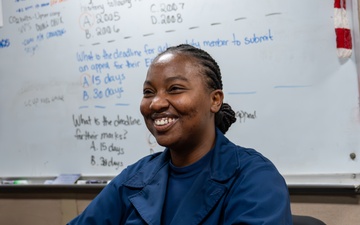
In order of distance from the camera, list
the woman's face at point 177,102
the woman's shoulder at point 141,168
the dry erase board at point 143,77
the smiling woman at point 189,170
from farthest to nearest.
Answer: the dry erase board at point 143,77 → the woman's shoulder at point 141,168 → the woman's face at point 177,102 → the smiling woman at point 189,170

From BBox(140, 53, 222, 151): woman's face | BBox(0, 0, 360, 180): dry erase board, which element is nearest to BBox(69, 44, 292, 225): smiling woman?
BBox(140, 53, 222, 151): woman's face

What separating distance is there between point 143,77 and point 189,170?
3.22 feet

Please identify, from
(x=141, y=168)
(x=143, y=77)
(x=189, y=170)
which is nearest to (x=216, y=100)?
(x=189, y=170)

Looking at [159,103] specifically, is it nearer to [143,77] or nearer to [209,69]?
[209,69]

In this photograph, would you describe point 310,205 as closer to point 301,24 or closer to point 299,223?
point 299,223

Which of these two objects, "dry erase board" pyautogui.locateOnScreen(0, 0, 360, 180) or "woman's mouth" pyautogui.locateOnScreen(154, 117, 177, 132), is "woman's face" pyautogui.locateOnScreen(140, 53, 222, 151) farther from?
"dry erase board" pyautogui.locateOnScreen(0, 0, 360, 180)

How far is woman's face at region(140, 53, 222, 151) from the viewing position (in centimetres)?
119

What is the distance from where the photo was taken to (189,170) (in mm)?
1256

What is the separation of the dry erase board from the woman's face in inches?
27.9

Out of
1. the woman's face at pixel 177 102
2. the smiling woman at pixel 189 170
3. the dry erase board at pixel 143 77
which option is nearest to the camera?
the smiling woman at pixel 189 170

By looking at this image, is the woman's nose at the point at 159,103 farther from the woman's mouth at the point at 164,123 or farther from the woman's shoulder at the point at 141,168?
the woman's shoulder at the point at 141,168

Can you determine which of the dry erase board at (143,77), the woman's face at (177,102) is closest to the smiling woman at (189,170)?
the woman's face at (177,102)

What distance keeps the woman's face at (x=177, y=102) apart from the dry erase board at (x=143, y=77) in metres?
0.71

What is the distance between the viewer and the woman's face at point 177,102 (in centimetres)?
119
